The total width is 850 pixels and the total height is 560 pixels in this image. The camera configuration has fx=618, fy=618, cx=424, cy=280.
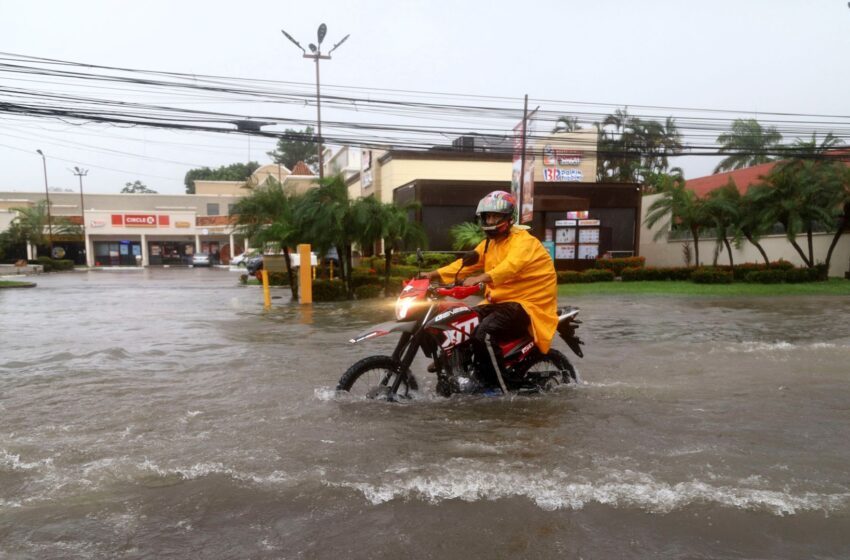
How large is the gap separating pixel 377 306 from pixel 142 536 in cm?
1283

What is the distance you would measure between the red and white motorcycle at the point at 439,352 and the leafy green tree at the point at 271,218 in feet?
41.1

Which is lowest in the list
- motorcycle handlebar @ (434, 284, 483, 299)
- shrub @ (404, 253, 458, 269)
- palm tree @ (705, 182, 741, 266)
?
shrub @ (404, 253, 458, 269)

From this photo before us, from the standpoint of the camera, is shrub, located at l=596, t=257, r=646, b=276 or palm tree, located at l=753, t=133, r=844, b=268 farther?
shrub, located at l=596, t=257, r=646, b=276

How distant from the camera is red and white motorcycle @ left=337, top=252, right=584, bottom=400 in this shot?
520 centimetres

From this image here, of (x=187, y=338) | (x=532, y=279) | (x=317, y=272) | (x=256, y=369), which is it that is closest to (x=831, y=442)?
(x=532, y=279)

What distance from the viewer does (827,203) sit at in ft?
68.7

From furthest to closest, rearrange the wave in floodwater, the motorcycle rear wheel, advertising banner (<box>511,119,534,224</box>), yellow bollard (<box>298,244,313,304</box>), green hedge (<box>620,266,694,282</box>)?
green hedge (<box>620,266,694,282</box>) → advertising banner (<box>511,119,534,224</box>) → yellow bollard (<box>298,244,313,304</box>) → the motorcycle rear wheel → the wave in floodwater

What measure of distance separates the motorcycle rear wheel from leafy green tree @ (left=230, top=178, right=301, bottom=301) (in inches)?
490

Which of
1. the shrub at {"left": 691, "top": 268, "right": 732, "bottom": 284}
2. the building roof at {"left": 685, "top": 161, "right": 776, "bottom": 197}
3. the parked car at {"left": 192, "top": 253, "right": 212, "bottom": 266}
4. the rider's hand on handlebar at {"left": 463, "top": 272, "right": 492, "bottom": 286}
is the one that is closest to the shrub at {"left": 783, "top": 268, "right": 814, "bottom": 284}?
the shrub at {"left": 691, "top": 268, "right": 732, "bottom": 284}

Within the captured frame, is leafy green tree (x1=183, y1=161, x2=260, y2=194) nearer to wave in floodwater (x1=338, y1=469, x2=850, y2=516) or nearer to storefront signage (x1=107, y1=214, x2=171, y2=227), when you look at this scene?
storefront signage (x1=107, y1=214, x2=171, y2=227)

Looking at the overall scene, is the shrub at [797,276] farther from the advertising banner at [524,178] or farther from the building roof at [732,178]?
the advertising banner at [524,178]

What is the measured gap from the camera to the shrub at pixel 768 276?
2112cm

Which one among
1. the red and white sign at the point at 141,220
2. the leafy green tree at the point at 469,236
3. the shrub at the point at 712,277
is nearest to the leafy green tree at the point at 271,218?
the leafy green tree at the point at 469,236

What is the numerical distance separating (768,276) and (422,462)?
20.7 m
